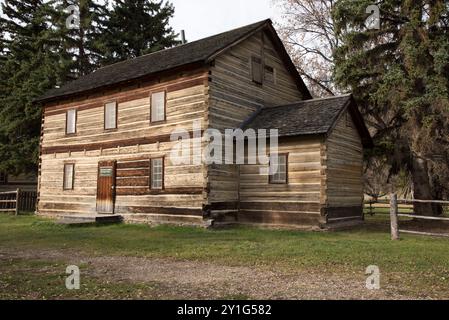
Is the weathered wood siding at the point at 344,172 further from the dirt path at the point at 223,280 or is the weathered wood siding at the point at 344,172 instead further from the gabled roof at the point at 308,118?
the dirt path at the point at 223,280

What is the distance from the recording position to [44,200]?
23.0 m

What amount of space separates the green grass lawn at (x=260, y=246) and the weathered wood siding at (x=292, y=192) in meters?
1.14

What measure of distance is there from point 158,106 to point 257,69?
5266mm

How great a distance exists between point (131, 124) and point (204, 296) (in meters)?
14.2

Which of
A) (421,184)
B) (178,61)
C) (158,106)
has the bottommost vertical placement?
(421,184)

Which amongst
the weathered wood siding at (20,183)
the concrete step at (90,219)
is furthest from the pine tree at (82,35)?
the concrete step at (90,219)

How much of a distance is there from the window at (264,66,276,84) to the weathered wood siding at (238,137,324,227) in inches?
208

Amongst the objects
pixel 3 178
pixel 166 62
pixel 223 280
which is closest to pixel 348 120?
pixel 166 62

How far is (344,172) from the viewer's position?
58.0 ft

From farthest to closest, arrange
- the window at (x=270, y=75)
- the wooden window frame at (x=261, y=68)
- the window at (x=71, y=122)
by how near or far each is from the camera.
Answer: the window at (x=71, y=122), the window at (x=270, y=75), the wooden window frame at (x=261, y=68)

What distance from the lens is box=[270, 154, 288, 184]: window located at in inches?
655

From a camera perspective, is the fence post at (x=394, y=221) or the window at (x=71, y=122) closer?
the fence post at (x=394, y=221)

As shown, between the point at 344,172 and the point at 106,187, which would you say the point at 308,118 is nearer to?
the point at 344,172

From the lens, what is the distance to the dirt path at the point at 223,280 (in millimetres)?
6480
